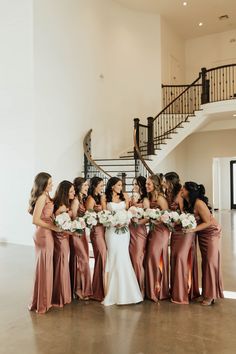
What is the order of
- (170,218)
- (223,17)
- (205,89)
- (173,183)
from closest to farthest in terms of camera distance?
(170,218) → (173,183) → (205,89) → (223,17)

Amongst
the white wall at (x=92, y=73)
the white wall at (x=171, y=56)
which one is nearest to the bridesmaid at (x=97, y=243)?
the white wall at (x=92, y=73)

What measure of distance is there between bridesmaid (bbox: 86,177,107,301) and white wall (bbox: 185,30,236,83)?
39.0 ft

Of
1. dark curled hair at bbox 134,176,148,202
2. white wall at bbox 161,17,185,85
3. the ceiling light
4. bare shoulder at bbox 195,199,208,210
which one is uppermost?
the ceiling light

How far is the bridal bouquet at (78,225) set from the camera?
3.75 meters

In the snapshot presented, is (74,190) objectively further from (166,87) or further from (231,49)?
(231,49)

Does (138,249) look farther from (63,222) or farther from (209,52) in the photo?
(209,52)

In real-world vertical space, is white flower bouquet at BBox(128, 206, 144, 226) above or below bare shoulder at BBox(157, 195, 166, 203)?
below

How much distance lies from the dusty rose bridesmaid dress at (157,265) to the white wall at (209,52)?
1205 cm

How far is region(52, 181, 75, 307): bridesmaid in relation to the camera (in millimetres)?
3932

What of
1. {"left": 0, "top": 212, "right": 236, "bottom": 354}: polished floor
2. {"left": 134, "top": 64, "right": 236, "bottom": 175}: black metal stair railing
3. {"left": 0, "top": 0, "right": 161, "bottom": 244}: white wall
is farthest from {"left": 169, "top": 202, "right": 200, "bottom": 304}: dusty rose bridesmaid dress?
{"left": 0, "top": 0, "right": 161, "bottom": 244}: white wall

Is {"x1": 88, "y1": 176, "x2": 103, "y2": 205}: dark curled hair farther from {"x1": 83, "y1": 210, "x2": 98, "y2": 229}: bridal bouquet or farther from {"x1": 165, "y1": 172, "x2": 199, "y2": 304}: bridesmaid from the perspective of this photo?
{"x1": 165, "y1": 172, "x2": 199, "y2": 304}: bridesmaid

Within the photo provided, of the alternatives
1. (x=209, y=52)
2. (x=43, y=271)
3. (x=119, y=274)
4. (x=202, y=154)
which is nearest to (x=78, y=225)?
(x=43, y=271)

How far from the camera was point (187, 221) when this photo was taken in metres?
3.72

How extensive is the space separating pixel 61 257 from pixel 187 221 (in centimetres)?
154
